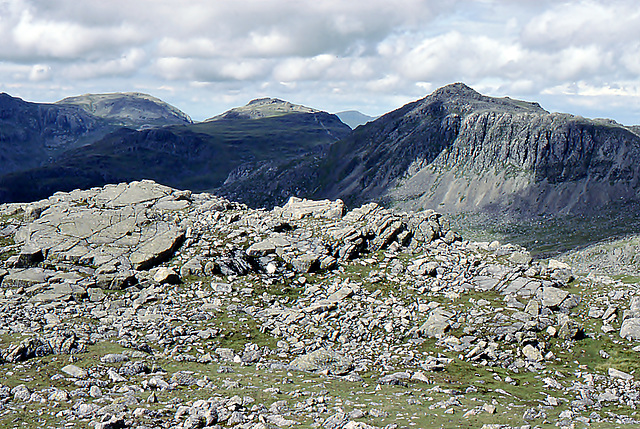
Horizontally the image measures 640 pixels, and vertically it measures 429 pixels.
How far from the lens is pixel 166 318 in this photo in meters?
28.8

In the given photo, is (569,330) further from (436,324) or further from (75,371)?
(75,371)

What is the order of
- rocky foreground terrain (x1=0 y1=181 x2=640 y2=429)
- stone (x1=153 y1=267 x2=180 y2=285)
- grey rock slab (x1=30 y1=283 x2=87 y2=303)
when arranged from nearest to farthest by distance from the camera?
rocky foreground terrain (x1=0 y1=181 x2=640 y2=429)
grey rock slab (x1=30 y1=283 x2=87 y2=303)
stone (x1=153 y1=267 x2=180 y2=285)

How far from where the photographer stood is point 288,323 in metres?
29.1

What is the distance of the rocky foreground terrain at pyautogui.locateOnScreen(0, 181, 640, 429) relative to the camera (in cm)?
1745

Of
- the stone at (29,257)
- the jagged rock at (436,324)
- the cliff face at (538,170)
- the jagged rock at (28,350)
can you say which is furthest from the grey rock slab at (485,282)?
the cliff face at (538,170)

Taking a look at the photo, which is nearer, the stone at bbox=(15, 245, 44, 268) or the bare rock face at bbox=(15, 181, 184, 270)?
the stone at bbox=(15, 245, 44, 268)

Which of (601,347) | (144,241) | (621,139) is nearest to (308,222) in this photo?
(144,241)

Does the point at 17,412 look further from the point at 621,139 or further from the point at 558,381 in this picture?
the point at 621,139

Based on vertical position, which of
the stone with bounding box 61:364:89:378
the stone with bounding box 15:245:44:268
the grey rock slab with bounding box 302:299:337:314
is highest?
the stone with bounding box 15:245:44:268

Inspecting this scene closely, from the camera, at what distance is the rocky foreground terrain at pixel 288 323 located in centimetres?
1745

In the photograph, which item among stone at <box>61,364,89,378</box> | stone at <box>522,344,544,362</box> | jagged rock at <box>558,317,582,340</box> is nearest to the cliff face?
jagged rock at <box>558,317,582,340</box>

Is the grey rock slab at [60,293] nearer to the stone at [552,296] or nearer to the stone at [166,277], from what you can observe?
the stone at [166,277]

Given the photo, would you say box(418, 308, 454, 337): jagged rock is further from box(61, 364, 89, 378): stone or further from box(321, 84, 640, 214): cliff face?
box(321, 84, 640, 214): cliff face

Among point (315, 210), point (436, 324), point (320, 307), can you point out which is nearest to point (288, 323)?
point (320, 307)
